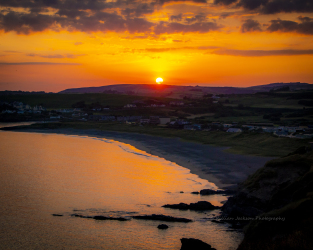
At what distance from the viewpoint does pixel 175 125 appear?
80.5 metres

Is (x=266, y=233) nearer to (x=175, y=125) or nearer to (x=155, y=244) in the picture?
(x=155, y=244)

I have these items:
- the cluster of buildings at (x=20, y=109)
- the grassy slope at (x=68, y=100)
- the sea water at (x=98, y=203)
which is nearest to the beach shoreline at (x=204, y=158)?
the sea water at (x=98, y=203)

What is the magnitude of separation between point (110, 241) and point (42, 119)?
11125 centimetres

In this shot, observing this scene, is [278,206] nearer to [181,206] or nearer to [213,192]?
[181,206]

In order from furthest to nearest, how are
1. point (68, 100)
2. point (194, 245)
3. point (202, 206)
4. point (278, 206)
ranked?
1. point (68, 100)
2. point (202, 206)
3. point (278, 206)
4. point (194, 245)

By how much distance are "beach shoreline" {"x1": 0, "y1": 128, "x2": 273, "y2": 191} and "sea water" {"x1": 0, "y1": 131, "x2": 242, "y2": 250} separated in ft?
5.24

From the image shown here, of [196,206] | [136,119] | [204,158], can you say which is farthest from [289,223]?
[136,119]

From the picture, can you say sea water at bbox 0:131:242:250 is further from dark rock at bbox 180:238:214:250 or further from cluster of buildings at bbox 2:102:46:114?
cluster of buildings at bbox 2:102:46:114

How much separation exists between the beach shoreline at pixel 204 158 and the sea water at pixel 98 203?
5.24ft

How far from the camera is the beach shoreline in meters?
30.9

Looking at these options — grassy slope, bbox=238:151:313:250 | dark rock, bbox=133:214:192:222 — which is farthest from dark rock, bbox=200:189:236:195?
grassy slope, bbox=238:151:313:250

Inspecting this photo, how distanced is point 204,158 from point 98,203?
20697mm

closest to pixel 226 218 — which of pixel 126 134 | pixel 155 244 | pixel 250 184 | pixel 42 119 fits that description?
pixel 250 184

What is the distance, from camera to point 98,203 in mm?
23797
